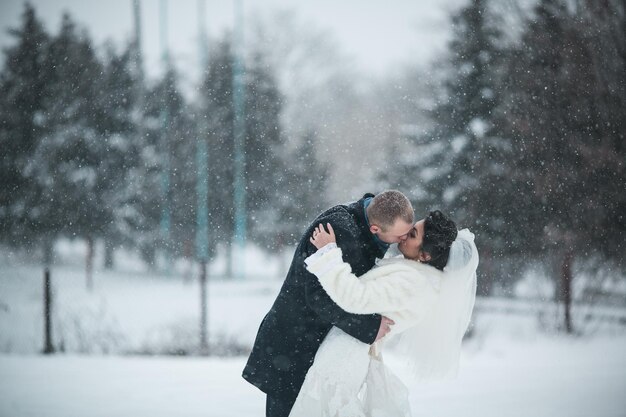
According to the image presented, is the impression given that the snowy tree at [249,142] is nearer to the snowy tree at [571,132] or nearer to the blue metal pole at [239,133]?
the blue metal pole at [239,133]

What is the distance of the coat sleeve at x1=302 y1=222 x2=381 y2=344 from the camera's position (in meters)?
2.48

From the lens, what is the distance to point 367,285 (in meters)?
2.44

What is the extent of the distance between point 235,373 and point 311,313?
3.41 m

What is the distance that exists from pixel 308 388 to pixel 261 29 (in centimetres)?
1862

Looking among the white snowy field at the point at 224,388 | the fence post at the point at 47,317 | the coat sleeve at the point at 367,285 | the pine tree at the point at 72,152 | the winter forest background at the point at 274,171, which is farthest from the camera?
the pine tree at the point at 72,152

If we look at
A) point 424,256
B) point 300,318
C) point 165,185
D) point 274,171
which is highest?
point 274,171

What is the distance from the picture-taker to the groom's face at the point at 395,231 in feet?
8.05

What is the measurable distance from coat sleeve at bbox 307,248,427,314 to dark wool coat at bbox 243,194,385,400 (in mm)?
144

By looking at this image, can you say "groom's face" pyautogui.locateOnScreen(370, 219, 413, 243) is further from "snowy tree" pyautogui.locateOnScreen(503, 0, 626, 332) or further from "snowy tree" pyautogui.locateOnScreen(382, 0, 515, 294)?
"snowy tree" pyautogui.locateOnScreen(382, 0, 515, 294)

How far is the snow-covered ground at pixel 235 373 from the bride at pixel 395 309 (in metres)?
1.73

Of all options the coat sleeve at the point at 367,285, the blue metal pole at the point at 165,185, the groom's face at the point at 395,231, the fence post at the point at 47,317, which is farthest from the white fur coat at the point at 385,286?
the blue metal pole at the point at 165,185

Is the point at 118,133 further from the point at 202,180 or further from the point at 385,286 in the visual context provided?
the point at 385,286

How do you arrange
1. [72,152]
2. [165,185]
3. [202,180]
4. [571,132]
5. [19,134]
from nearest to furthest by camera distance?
[571,132] < [19,134] < [72,152] < [202,180] < [165,185]

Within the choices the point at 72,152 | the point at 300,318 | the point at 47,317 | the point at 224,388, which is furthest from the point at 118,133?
the point at 300,318
